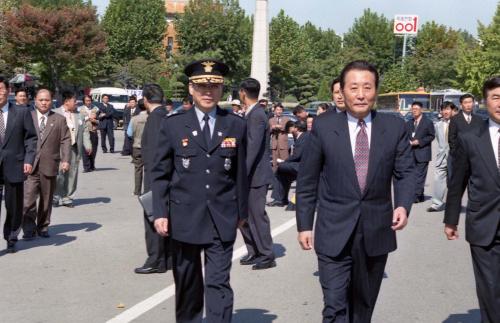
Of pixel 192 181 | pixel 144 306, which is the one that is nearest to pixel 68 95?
pixel 144 306

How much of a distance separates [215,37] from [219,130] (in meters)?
67.0

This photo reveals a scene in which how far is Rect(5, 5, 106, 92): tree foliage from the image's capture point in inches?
2133

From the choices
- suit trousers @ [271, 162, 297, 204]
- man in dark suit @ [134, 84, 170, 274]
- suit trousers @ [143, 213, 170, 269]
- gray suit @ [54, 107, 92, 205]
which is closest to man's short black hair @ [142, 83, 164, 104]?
man in dark suit @ [134, 84, 170, 274]

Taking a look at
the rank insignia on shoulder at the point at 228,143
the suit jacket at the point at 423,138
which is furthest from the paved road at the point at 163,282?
the suit jacket at the point at 423,138

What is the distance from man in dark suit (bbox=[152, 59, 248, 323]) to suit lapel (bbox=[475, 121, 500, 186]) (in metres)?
1.54

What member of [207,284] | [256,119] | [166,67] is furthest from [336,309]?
[166,67]

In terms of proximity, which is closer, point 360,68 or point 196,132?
point 360,68

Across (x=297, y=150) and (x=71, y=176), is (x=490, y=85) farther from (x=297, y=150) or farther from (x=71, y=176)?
(x=71, y=176)

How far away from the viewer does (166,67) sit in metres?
72.4

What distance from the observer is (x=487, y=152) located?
5.20 metres

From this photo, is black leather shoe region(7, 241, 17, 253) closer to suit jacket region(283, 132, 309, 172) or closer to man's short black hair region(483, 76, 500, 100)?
suit jacket region(283, 132, 309, 172)

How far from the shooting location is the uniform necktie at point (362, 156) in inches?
194

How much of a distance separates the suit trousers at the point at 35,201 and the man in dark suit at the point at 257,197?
292cm

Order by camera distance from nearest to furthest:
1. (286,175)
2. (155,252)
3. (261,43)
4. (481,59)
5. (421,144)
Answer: (155,252), (286,175), (421,144), (261,43), (481,59)
